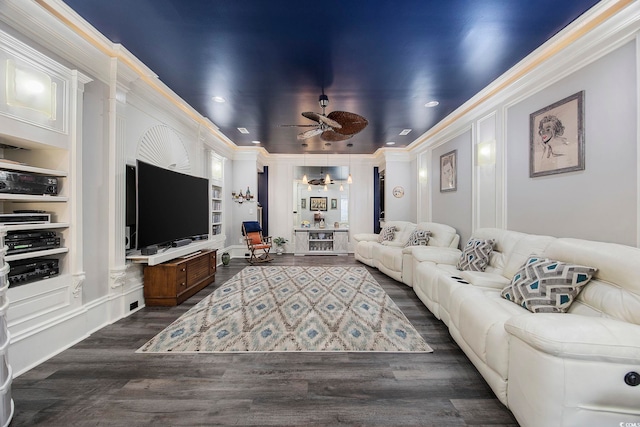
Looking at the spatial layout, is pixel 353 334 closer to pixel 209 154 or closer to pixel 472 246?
pixel 472 246

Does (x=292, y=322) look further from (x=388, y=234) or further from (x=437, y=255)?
(x=388, y=234)

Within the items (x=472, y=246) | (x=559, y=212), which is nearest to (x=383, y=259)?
(x=472, y=246)

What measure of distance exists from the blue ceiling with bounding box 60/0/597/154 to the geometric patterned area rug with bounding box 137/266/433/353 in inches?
110

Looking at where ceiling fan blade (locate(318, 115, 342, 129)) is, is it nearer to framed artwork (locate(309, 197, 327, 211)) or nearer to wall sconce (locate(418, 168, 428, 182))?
wall sconce (locate(418, 168, 428, 182))

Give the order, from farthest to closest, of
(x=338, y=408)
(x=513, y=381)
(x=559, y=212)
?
(x=559, y=212) → (x=338, y=408) → (x=513, y=381)

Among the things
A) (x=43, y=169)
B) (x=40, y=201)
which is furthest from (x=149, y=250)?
(x=43, y=169)

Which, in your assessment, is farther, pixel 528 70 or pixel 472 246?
pixel 472 246

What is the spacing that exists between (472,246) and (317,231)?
168 inches

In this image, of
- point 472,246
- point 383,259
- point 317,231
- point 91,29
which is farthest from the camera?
point 317,231

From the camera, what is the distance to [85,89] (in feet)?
7.88

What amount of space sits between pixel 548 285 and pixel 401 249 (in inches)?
111

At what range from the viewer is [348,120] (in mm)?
2996

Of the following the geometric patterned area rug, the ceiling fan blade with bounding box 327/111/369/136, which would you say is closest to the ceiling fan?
the ceiling fan blade with bounding box 327/111/369/136

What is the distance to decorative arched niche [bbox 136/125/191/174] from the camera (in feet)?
10.6
